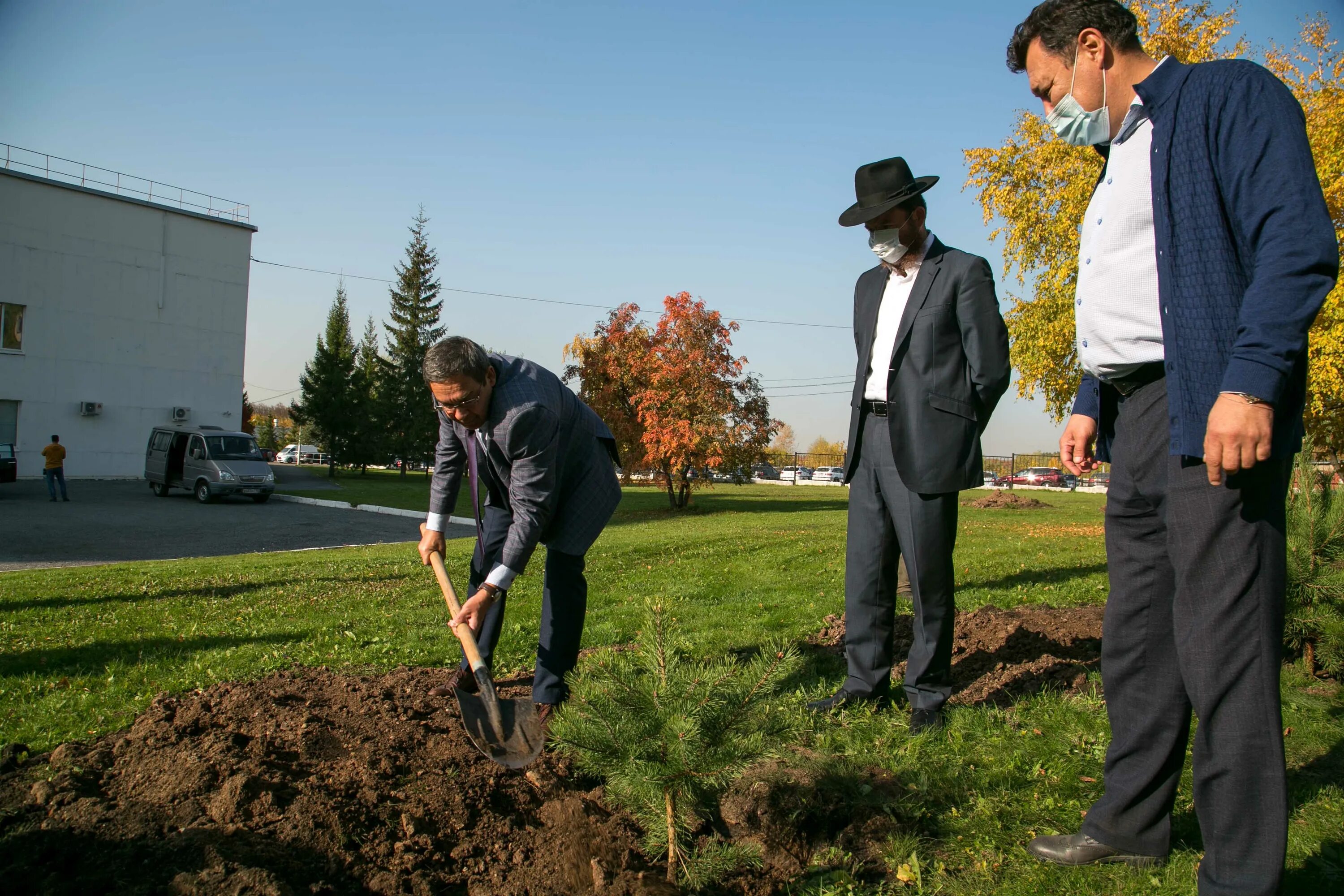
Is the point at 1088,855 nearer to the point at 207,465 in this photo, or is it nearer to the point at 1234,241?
the point at 1234,241

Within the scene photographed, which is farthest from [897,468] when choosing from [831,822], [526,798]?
[526,798]

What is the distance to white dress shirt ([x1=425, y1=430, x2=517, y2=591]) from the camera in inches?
129

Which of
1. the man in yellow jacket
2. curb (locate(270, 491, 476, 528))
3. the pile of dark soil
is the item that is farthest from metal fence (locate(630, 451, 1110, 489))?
the man in yellow jacket

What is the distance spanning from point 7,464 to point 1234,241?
27.0 m

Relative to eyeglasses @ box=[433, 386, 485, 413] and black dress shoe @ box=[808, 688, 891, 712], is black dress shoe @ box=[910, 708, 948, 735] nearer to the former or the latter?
black dress shoe @ box=[808, 688, 891, 712]

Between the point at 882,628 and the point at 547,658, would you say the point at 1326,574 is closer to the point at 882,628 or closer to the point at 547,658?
the point at 882,628

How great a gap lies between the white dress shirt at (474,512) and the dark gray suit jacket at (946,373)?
5.37 ft

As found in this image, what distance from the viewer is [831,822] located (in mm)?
2648

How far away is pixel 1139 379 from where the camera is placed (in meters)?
2.30

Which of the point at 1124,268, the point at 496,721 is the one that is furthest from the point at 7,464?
the point at 1124,268

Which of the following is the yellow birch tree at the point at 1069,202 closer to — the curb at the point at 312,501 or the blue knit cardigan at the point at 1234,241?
the blue knit cardigan at the point at 1234,241

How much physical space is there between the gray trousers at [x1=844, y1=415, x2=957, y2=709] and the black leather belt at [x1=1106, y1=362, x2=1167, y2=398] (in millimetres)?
995

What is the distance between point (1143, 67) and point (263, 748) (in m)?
3.45

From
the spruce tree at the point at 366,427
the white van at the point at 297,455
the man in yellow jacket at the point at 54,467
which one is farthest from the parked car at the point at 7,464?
the white van at the point at 297,455
